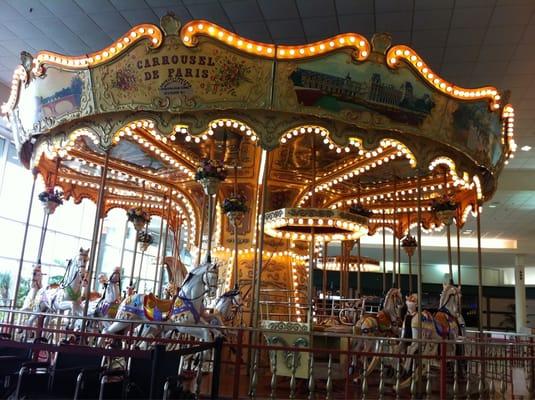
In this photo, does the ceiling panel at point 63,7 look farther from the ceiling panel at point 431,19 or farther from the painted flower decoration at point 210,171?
the ceiling panel at point 431,19

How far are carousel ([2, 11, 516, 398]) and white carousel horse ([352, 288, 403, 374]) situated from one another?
28 mm

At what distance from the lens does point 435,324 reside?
22.0 ft

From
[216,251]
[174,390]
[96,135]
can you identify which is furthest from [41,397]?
[216,251]

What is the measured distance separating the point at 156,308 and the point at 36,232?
11293mm

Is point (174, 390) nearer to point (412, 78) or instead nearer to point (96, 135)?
point (96, 135)

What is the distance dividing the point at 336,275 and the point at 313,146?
2183cm

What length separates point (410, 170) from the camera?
28.6 ft

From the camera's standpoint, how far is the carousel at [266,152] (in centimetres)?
590

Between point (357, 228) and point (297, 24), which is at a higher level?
point (297, 24)

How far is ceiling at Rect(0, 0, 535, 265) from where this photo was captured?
7.42 m

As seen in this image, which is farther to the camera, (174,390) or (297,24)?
(297,24)

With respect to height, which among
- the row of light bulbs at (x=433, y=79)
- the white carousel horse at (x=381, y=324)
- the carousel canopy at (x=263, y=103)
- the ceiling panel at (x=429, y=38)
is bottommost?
the white carousel horse at (x=381, y=324)

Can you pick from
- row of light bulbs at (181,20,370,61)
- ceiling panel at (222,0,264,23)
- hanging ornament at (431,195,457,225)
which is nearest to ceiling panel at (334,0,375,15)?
ceiling panel at (222,0,264,23)

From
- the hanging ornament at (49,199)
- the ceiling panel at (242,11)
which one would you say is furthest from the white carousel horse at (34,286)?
the ceiling panel at (242,11)
